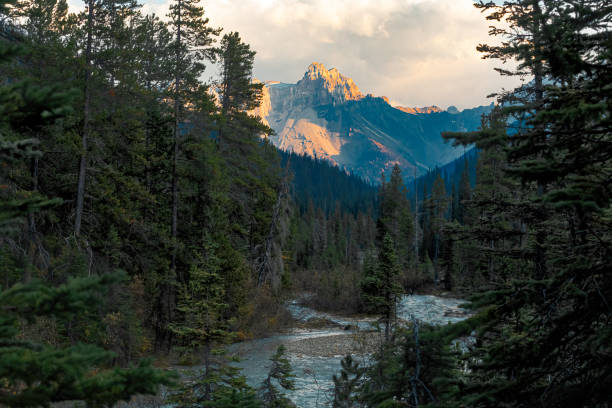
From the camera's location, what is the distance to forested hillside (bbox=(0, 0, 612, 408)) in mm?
3457

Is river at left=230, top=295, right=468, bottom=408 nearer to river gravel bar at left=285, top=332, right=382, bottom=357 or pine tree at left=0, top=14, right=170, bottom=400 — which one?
river gravel bar at left=285, top=332, right=382, bottom=357

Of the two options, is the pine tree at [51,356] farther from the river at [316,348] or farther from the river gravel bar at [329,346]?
the river gravel bar at [329,346]

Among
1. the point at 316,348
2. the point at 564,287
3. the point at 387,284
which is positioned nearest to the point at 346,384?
the point at 564,287

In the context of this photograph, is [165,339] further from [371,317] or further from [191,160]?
[371,317]

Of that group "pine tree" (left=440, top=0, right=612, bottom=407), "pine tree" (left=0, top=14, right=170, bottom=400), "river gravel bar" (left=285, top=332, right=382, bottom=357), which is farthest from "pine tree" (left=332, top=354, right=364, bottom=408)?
"river gravel bar" (left=285, top=332, right=382, bottom=357)

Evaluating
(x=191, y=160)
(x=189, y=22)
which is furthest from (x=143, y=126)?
(x=189, y=22)

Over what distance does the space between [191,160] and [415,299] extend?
27.6m

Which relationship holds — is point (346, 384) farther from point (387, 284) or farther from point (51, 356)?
point (387, 284)

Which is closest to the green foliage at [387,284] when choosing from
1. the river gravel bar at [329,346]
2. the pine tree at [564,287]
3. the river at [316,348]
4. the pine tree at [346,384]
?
the river at [316,348]

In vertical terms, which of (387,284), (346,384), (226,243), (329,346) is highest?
(226,243)

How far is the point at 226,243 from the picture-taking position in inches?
882

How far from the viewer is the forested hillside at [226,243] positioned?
11.3ft

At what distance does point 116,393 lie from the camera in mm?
3018

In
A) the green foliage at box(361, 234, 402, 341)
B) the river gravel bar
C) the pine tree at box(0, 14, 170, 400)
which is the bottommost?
the river gravel bar
